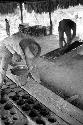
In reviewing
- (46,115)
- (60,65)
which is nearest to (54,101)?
(46,115)

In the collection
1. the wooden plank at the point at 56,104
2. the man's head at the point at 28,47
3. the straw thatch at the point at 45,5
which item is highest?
the straw thatch at the point at 45,5

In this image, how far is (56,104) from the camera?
259cm

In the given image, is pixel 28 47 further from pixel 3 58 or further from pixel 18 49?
pixel 3 58

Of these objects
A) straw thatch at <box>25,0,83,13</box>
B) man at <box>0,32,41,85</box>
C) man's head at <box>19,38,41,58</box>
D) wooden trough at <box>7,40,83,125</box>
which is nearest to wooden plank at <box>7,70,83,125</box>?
wooden trough at <box>7,40,83,125</box>

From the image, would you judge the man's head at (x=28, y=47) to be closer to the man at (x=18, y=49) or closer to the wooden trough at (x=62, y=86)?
the man at (x=18, y=49)

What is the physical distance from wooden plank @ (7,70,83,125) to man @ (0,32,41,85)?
0.45 m

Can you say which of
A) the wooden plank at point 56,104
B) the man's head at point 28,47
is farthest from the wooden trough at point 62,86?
the man's head at point 28,47

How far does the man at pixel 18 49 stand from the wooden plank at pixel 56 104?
449 mm

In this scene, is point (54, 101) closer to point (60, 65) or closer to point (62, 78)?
point (62, 78)

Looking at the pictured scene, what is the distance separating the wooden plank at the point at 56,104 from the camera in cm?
229

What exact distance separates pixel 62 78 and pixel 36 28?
505 centimetres

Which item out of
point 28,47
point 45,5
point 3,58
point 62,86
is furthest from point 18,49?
point 45,5

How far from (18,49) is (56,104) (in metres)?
1.03

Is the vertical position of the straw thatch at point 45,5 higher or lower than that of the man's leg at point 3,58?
higher
